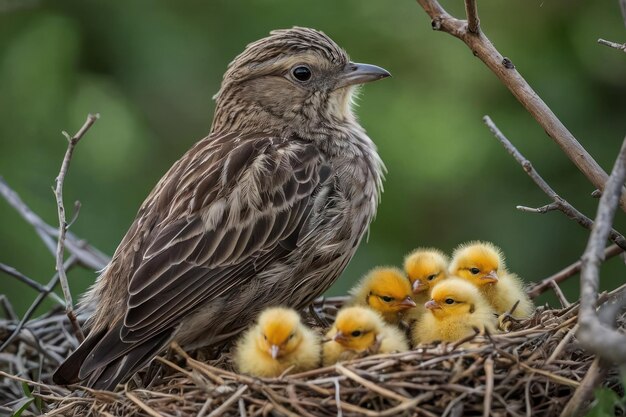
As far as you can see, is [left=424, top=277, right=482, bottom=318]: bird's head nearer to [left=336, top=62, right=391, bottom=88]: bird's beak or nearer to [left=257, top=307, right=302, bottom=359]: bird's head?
[left=257, top=307, right=302, bottom=359]: bird's head

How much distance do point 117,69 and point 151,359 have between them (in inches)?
156

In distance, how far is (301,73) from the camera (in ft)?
22.5

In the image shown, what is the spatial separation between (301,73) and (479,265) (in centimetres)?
165

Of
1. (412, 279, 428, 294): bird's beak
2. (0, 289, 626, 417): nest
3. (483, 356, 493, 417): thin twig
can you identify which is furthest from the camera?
(412, 279, 428, 294): bird's beak

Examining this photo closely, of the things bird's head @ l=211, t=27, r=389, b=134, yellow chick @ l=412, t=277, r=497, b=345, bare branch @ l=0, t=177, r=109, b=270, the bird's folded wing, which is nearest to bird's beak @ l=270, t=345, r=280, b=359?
the bird's folded wing

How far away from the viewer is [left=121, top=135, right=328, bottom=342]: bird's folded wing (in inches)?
222

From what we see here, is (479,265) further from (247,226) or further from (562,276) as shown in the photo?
(247,226)

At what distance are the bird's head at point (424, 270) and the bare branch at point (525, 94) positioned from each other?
122cm

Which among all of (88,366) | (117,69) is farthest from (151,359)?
(117,69)

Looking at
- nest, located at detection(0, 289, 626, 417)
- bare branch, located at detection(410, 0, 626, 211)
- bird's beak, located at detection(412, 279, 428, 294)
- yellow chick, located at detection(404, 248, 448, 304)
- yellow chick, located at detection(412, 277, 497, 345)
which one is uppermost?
bare branch, located at detection(410, 0, 626, 211)

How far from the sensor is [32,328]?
266 inches

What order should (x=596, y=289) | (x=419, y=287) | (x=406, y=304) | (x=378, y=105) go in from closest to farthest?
(x=596, y=289), (x=406, y=304), (x=419, y=287), (x=378, y=105)

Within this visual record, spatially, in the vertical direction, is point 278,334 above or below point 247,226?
below

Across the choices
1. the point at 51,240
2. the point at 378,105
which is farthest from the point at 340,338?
the point at 378,105
